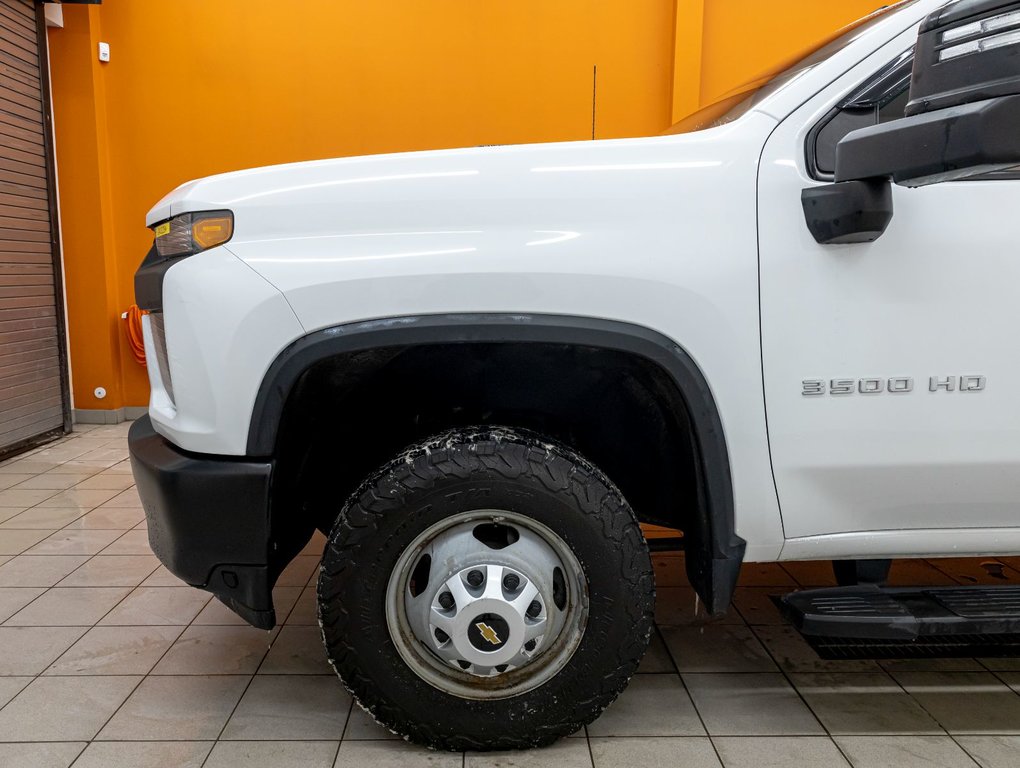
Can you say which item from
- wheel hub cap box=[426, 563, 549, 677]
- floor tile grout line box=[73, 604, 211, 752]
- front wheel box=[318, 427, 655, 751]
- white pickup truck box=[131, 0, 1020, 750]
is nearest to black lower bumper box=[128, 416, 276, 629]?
white pickup truck box=[131, 0, 1020, 750]

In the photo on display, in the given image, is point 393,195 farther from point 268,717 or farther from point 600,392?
point 268,717

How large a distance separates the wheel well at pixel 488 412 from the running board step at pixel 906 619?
0.40 metres

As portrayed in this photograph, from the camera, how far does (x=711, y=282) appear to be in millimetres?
1646

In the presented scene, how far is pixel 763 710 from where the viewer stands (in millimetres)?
2084

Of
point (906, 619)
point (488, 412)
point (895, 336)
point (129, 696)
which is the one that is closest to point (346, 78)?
point (488, 412)

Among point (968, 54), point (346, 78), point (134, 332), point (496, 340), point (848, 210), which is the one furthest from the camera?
point (134, 332)

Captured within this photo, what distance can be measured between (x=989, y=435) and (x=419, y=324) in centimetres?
132

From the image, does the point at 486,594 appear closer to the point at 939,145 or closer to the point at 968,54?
the point at 939,145

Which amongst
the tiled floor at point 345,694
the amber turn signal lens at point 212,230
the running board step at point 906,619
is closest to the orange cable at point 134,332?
the tiled floor at point 345,694

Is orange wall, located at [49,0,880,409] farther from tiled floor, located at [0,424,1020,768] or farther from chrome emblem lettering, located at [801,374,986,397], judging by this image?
chrome emblem lettering, located at [801,374,986,397]

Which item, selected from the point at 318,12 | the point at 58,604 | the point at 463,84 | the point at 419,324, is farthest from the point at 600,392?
the point at 318,12

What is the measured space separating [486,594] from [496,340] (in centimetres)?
60

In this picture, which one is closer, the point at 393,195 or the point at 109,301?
the point at 393,195

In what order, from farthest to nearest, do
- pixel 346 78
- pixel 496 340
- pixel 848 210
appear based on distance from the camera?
pixel 346 78 → pixel 496 340 → pixel 848 210
